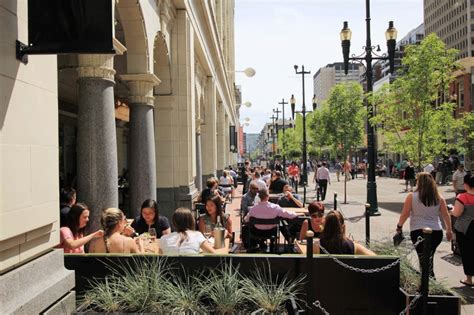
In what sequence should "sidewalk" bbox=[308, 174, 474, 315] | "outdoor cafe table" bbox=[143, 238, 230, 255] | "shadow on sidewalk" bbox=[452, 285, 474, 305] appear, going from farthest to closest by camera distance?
"sidewalk" bbox=[308, 174, 474, 315]
"shadow on sidewalk" bbox=[452, 285, 474, 305]
"outdoor cafe table" bbox=[143, 238, 230, 255]

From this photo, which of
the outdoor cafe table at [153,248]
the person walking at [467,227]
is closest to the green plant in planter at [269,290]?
the outdoor cafe table at [153,248]

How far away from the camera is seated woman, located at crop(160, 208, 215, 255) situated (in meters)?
6.30

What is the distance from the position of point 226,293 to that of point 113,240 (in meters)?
1.81

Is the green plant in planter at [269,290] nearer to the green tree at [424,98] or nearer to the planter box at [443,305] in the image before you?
the planter box at [443,305]

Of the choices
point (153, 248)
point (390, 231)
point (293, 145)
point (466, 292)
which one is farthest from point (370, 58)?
point (293, 145)

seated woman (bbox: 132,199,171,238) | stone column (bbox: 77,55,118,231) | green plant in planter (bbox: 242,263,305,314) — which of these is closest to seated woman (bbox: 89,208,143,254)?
green plant in planter (bbox: 242,263,305,314)

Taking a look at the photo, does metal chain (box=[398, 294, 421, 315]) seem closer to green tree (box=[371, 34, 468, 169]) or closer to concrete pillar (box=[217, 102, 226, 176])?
green tree (box=[371, 34, 468, 169])

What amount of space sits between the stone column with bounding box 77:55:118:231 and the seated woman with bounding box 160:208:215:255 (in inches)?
75.0

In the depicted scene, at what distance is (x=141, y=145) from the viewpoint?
11.6m

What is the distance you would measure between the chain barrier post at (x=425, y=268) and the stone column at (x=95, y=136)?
15.7 ft

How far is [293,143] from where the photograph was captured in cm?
7919

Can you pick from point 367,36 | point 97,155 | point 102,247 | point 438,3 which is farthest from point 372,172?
point 438,3

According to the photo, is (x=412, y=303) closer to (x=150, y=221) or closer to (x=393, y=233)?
(x=150, y=221)

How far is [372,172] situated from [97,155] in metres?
12.9
